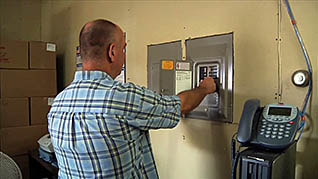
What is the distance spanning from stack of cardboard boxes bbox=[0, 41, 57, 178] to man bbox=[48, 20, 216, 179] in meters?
2.09

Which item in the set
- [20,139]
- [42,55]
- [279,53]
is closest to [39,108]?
[20,139]

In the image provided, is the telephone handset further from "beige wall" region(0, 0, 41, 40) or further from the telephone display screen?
"beige wall" region(0, 0, 41, 40)

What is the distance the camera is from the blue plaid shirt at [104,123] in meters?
1.08

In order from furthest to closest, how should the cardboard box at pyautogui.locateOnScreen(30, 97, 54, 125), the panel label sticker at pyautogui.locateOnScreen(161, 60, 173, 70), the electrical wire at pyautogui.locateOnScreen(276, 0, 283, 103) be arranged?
the cardboard box at pyautogui.locateOnScreen(30, 97, 54, 125) < the panel label sticker at pyautogui.locateOnScreen(161, 60, 173, 70) < the electrical wire at pyautogui.locateOnScreen(276, 0, 283, 103)

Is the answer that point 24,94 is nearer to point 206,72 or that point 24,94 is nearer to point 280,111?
point 206,72

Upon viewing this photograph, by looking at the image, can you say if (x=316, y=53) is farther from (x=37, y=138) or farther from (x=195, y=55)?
(x=37, y=138)

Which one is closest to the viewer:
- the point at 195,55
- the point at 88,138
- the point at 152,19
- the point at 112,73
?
the point at 88,138

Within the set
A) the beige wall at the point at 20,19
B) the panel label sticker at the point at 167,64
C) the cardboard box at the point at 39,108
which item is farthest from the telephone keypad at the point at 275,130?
the beige wall at the point at 20,19

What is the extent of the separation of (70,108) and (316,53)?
1060 millimetres

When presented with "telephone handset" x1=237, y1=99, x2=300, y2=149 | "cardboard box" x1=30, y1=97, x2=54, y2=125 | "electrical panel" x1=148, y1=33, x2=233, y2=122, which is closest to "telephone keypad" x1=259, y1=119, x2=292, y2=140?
"telephone handset" x1=237, y1=99, x2=300, y2=149

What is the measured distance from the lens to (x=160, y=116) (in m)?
1.15

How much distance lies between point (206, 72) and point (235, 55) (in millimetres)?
212

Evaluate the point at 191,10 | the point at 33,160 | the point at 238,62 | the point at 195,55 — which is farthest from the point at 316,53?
the point at 33,160

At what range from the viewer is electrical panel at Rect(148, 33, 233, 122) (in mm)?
1466
